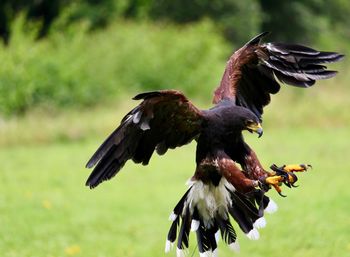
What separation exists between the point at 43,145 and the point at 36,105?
227 centimetres

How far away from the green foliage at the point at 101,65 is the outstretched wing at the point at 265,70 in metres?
11.1

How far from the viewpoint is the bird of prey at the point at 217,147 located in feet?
16.8

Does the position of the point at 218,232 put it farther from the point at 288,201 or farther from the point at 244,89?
the point at 288,201

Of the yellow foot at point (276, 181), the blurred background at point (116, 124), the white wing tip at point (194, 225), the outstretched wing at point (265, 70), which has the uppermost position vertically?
the blurred background at point (116, 124)

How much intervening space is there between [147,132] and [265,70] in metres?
1.47

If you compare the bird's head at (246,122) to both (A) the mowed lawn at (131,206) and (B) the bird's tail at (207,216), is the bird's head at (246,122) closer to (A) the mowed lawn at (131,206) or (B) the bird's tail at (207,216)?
(B) the bird's tail at (207,216)

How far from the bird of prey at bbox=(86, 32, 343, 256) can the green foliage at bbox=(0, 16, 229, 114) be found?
11549 mm

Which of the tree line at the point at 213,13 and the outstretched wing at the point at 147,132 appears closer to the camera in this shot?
the outstretched wing at the point at 147,132

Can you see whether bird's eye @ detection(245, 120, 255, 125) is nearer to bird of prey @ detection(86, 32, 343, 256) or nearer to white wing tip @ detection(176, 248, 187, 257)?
bird of prey @ detection(86, 32, 343, 256)

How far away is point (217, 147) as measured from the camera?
18.0ft

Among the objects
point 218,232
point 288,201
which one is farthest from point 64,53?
point 218,232

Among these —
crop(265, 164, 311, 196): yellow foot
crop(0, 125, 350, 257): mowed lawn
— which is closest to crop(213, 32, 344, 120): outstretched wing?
crop(265, 164, 311, 196): yellow foot

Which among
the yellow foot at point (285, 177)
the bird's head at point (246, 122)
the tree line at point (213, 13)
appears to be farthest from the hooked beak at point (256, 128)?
the tree line at point (213, 13)

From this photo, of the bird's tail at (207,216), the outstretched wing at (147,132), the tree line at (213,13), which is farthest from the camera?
the tree line at (213,13)
